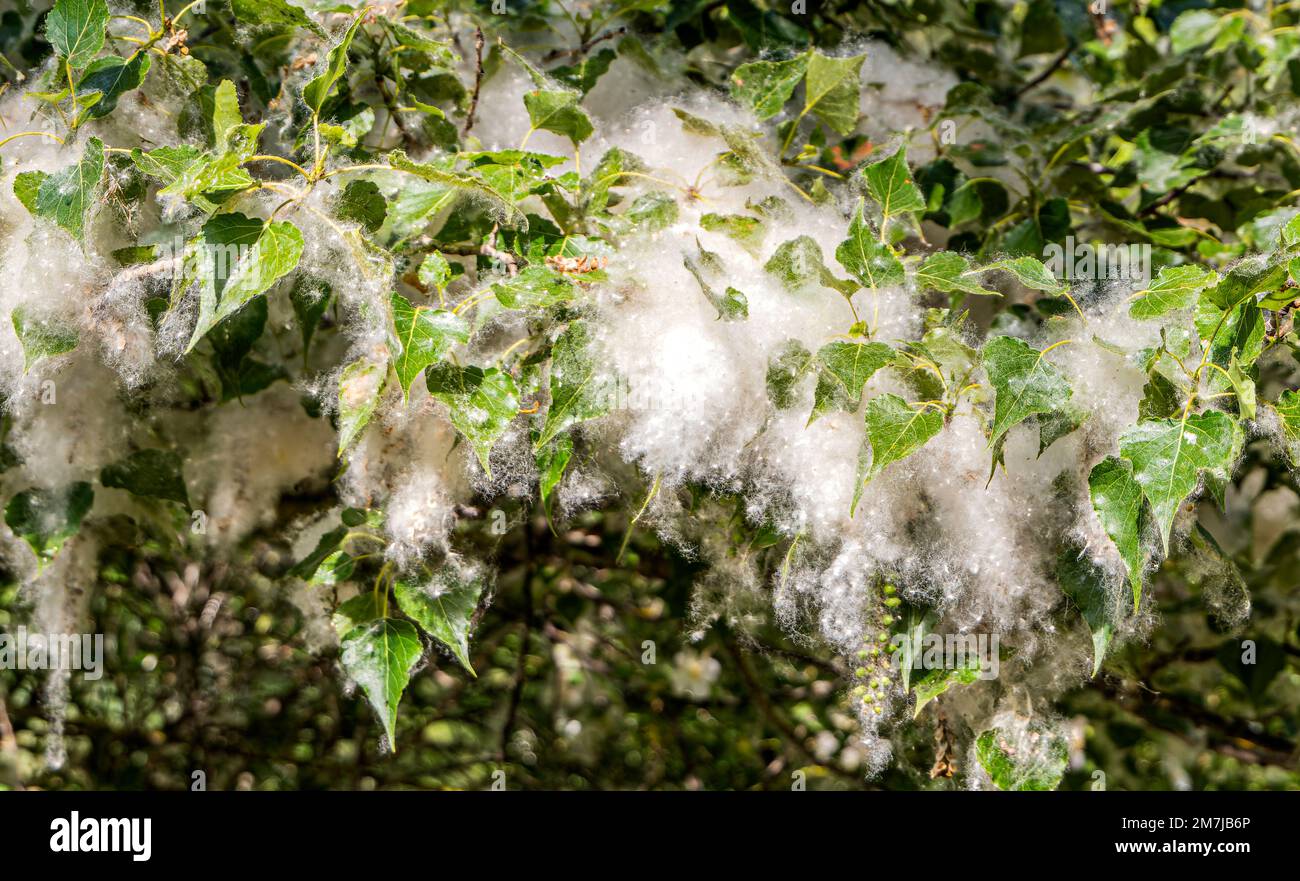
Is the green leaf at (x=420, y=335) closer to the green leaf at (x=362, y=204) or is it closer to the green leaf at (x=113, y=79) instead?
the green leaf at (x=362, y=204)

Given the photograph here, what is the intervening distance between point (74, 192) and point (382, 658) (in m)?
0.57

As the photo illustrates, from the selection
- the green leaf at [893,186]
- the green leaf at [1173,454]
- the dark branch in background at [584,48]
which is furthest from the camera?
the dark branch in background at [584,48]

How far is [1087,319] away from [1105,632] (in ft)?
1.08

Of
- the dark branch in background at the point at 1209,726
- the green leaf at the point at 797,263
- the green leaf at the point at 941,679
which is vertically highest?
the green leaf at the point at 797,263

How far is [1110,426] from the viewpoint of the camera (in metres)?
1.07

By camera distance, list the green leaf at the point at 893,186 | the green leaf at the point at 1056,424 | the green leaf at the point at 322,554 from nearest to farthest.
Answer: the green leaf at the point at 1056,424
the green leaf at the point at 893,186
the green leaf at the point at 322,554

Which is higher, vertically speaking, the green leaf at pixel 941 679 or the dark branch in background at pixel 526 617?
the dark branch in background at pixel 526 617

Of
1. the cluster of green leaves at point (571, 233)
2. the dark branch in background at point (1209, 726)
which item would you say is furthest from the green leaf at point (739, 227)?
the dark branch in background at point (1209, 726)

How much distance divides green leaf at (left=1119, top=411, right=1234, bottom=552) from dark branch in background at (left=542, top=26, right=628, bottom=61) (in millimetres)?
931

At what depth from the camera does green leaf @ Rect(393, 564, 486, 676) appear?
1146mm

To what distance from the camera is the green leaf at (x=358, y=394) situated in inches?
41.1

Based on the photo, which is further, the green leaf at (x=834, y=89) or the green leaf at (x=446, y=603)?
the green leaf at (x=834, y=89)

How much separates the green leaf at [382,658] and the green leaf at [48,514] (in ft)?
1.51

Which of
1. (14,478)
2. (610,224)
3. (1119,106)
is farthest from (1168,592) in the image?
(14,478)
